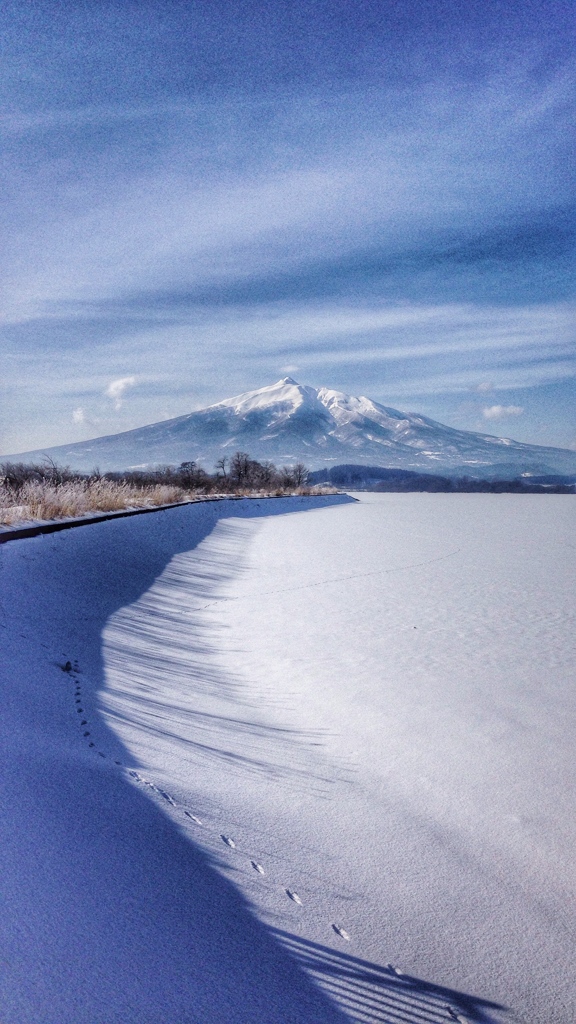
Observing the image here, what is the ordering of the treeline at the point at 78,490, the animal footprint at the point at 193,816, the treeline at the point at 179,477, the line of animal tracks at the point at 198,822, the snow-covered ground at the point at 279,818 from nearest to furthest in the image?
the snow-covered ground at the point at 279,818 → the line of animal tracks at the point at 198,822 → the animal footprint at the point at 193,816 → the treeline at the point at 78,490 → the treeline at the point at 179,477

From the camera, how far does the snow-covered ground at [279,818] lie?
4.93 ft

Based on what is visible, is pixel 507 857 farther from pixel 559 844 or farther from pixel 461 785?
pixel 461 785

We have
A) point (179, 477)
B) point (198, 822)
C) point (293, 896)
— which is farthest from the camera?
point (179, 477)

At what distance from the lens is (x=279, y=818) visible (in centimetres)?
244

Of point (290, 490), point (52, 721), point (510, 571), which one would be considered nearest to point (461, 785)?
point (52, 721)

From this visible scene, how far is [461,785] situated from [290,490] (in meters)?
48.9

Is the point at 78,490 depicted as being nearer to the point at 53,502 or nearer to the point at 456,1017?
the point at 53,502

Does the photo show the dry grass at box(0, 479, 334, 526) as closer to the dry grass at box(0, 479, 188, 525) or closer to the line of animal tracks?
the dry grass at box(0, 479, 188, 525)

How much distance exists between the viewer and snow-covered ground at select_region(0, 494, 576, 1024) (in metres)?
1.50

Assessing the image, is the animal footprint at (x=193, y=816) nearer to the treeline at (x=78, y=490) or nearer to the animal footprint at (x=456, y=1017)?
the animal footprint at (x=456, y=1017)

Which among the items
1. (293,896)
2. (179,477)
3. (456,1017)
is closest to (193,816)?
(293,896)

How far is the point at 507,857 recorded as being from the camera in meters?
2.33

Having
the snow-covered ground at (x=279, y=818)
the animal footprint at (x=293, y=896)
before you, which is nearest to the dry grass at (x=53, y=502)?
the snow-covered ground at (x=279, y=818)

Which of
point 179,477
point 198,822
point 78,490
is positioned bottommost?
point 198,822
